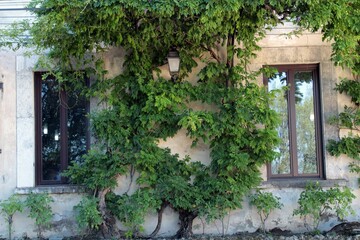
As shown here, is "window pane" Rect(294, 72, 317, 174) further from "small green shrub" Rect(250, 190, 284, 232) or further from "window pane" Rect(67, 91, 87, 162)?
"window pane" Rect(67, 91, 87, 162)

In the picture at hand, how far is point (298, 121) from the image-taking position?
6926mm

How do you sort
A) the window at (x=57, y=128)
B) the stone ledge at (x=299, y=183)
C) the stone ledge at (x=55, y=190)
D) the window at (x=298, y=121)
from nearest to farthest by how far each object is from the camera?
the stone ledge at (x=55, y=190) < the stone ledge at (x=299, y=183) < the window at (x=57, y=128) < the window at (x=298, y=121)

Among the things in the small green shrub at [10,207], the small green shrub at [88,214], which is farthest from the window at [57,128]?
the small green shrub at [88,214]

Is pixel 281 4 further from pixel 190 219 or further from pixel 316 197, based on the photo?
pixel 190 219

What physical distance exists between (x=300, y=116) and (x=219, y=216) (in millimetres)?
2170

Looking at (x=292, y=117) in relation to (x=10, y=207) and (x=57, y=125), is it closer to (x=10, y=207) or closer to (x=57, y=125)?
(x=57, y=125)

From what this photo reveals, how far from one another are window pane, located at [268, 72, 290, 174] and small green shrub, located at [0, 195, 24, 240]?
12.9 ft

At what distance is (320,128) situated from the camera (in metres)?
6.87

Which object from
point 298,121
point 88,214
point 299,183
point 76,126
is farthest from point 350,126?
point 76,126

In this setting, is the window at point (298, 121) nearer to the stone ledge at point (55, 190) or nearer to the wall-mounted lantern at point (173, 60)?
the wall-mounted lantern at point (173, 60)

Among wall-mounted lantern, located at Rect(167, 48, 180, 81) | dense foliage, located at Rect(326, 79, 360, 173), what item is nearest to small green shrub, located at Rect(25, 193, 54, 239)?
wall-mounted lantern, located at Rect(167, 48, 180, 81)

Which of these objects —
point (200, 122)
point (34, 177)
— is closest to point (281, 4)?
point (200, 122)

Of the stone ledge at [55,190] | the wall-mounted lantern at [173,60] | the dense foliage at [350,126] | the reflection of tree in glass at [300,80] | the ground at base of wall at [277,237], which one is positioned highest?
the wall-mounted lantern at [173,60]

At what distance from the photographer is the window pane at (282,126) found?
6879 millimetres
